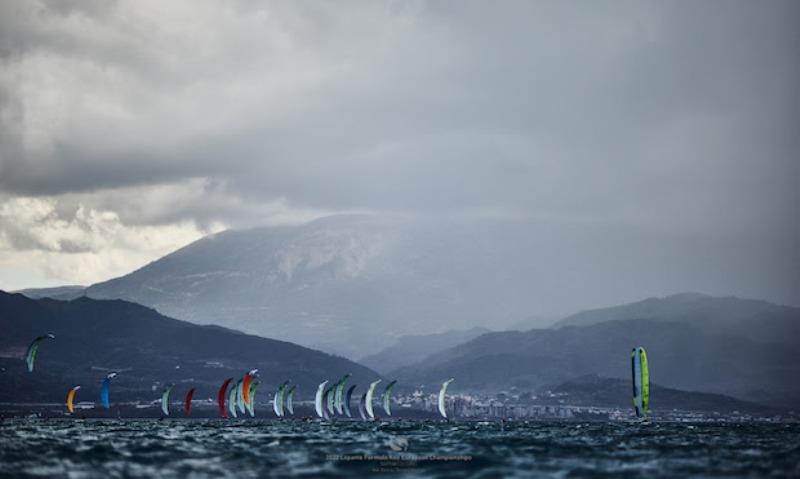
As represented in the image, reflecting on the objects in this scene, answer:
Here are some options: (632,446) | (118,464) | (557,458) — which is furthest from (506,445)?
(118,464)

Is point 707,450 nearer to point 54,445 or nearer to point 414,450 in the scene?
point 414,450

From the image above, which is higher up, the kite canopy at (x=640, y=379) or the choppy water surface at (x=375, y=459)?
the kite canopy at (x=640, y=379)

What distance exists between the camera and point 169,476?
103 meters

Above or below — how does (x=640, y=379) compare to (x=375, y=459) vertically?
above

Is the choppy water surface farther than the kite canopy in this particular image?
No

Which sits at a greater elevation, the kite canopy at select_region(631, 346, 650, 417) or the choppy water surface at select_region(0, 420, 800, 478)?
the kite canopy at select_region(631, 346, 650, 417)

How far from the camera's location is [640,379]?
186875 mm

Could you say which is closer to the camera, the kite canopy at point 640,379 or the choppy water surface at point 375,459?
the choppy water surface at point 375,459

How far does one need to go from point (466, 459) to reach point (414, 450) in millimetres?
20953

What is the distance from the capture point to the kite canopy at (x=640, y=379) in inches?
7121

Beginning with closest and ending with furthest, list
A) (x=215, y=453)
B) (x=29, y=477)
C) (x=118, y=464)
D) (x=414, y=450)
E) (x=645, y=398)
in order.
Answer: (x=29, y=477) < (x=118, y=464) < (x=215, y=453) < (x=414, y=450) < (x=645, y=398)

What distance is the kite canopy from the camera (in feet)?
593

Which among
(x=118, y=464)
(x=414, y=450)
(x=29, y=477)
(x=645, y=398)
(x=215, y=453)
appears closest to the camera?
(x=29, y=477)

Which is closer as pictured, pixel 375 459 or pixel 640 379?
pixel 375 459
